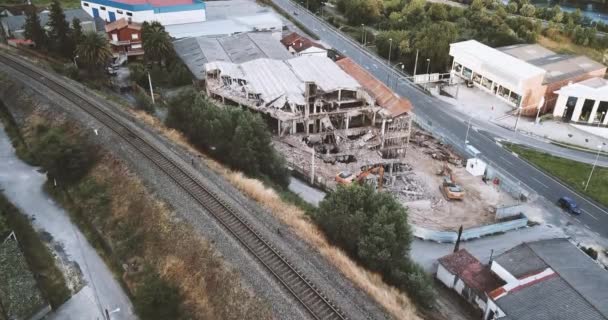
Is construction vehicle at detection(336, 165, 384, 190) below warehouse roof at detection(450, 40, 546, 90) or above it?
below

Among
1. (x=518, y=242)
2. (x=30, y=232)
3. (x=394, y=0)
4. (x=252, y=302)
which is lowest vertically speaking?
(x=518, y=242)

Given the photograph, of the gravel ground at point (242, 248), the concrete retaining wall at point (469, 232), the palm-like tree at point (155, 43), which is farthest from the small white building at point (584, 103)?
the palm-like tree at point (155, 43)

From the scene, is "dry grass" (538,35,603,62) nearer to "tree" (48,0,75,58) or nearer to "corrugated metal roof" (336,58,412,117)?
"corrugated metal roof" (336,58,412,117)

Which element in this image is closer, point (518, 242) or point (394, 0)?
point (518, 242)

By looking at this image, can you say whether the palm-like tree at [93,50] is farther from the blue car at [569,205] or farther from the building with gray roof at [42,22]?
the blue car at [569,205]

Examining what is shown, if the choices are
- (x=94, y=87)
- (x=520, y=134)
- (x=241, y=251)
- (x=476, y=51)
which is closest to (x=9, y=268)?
(x=241, y=251)

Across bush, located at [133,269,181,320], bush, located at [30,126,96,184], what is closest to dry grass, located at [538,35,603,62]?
bush, located at [30,126,96,184]

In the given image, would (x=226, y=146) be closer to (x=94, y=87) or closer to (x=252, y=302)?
(x=252, y=302)

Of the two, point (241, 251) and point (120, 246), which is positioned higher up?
point (241, 251)
